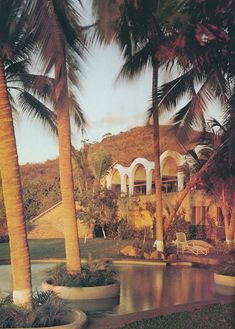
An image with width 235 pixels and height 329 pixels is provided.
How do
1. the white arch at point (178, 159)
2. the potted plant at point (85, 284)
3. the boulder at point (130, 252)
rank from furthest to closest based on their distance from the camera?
the white arch at point (178, 159) < the boulder at point (130, 252) < the potted plant at point (85, 284)

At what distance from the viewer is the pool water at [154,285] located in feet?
33.8

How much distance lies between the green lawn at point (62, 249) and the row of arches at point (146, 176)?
214 inches

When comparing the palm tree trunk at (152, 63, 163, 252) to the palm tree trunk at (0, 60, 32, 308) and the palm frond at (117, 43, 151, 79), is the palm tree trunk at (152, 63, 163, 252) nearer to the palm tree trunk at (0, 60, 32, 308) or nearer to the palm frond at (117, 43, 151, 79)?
the palm frond at (117, 43, 151, 79)

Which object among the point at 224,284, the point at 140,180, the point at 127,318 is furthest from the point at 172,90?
the point at 140,180

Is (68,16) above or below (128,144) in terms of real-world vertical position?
below

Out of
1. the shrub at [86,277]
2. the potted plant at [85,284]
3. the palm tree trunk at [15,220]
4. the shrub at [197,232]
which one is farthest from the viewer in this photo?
the shrub at [197,232]

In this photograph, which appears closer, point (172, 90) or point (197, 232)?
point (172, 90)

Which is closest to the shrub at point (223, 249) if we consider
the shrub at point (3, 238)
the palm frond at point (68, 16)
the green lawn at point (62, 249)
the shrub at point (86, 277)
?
the green lawn at point (62, 249)

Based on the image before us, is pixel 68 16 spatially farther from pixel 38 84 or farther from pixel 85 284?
pixel 85 284

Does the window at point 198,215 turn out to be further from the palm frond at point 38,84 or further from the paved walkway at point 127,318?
the paved walkway at point 127,318

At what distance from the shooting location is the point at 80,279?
35.6ft

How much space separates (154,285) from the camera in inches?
501

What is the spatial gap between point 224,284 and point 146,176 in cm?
2179

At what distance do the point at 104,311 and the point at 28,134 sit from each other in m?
6.09
